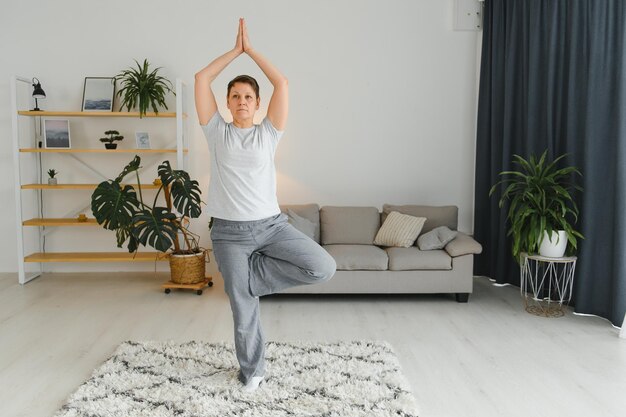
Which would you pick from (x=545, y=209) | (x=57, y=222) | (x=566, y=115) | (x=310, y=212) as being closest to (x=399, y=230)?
(x=310, y=212)

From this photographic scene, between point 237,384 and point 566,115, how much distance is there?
3310 millimetres

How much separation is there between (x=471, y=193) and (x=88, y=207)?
3.91 m

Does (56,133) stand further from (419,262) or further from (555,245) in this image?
(555,245)

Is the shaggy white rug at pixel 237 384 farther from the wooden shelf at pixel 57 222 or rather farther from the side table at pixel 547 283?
the wooden shelf at pixel 57 222

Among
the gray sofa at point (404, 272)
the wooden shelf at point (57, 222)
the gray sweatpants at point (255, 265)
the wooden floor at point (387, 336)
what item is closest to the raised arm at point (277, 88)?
the gray sweatpants at point (255, 265)

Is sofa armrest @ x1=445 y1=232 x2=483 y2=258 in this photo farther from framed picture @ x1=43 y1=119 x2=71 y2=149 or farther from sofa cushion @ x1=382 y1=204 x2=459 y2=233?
framed picture @ x1=43 y1=119 x2=71 y2=149

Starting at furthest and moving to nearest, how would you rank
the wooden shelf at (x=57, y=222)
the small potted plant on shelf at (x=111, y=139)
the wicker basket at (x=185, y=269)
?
the small potted plant on shelf at (x=111, y=139) < the wooden shelf at (x=57, y=222) < the wicker basket at (x=185, y=269)

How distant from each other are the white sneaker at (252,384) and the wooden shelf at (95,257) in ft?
8.27

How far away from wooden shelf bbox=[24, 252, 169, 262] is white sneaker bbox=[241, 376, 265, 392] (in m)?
2.52

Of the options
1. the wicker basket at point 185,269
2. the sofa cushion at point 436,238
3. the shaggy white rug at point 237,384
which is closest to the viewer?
the shaggy white rug at point 237,384

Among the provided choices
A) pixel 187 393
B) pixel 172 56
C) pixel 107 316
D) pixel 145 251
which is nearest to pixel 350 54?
pixel 172 56

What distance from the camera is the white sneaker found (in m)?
2.93

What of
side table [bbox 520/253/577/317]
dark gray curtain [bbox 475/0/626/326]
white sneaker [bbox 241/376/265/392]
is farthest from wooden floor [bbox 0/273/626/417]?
white sneaker [bbox 241/376/265/392]

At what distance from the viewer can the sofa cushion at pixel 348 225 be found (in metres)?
5.31
